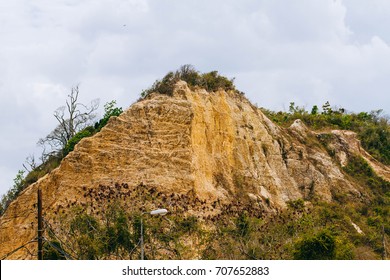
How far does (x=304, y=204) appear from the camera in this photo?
152ft

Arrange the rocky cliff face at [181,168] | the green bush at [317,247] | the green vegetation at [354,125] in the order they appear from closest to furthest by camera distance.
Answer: the green bush at [317,247] → the rocky cliff face at [181,168] → the green vegetation at [354,125]

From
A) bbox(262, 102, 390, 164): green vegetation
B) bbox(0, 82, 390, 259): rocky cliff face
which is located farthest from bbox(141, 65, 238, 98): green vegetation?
bbox(262, 102, 390, 164): green vegetation

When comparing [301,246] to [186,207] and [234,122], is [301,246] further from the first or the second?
[234,122]

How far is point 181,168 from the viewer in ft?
135

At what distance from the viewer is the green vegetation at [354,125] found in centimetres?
5838

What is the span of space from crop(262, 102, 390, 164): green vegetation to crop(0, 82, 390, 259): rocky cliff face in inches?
325

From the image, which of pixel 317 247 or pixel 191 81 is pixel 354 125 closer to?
pixel 191 81

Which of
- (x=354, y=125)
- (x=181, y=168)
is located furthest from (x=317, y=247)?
(x=354, y=125)

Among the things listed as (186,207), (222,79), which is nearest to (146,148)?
(186,207)

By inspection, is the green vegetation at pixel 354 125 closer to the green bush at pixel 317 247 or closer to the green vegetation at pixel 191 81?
the green vegetation at pixel 191 81

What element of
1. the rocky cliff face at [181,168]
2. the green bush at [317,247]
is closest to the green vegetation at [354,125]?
the rocky cliff face at [181,168]

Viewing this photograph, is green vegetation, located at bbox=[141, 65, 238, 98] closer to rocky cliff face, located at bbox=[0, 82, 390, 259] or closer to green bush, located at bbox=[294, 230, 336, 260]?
rocky cliff face, located at bbox=[0, 82, 390, 259]

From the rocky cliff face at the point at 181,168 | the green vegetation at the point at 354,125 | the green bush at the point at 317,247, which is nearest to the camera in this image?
the green bush at the point at 317,247

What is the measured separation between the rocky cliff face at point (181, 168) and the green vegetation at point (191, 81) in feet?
1.85
